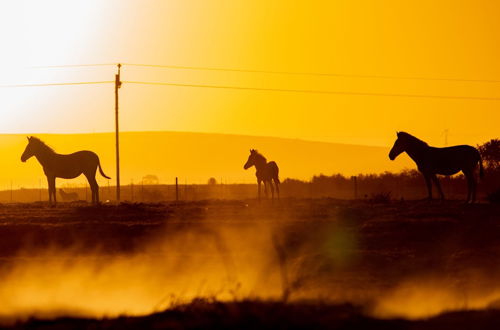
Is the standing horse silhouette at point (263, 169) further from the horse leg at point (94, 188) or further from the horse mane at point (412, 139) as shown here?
the horse mane at point (412, 139)

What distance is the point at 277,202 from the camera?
1624 inches

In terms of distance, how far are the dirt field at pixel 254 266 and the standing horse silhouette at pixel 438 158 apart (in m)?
2.96

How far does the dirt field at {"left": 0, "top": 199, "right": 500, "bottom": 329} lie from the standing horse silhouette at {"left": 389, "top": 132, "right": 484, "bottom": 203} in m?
2.96

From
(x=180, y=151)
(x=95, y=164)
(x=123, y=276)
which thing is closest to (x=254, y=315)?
(x=123, y=276)

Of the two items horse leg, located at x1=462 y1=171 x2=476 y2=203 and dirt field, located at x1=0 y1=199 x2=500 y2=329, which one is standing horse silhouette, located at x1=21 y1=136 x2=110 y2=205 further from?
horse leg, located at x1=462 y1=171 x2=476 y2=203

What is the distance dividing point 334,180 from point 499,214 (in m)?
50.6

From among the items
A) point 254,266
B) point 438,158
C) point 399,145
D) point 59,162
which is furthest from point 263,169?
point 254,266

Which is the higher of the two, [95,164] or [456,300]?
[95,164]

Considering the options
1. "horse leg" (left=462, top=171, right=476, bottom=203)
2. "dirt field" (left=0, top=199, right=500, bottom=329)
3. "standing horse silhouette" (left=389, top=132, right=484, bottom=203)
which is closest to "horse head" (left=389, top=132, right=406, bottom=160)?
"standing horse silhouette" (left=389, top=132, right=484, bottom=203)

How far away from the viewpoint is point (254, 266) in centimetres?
2211

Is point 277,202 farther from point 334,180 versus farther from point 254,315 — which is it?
point 334,180

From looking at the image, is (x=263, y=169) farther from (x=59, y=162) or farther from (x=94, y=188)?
(x=59, y=162)

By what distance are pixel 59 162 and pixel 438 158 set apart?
17.0 meters

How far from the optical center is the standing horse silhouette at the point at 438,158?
3872cm
